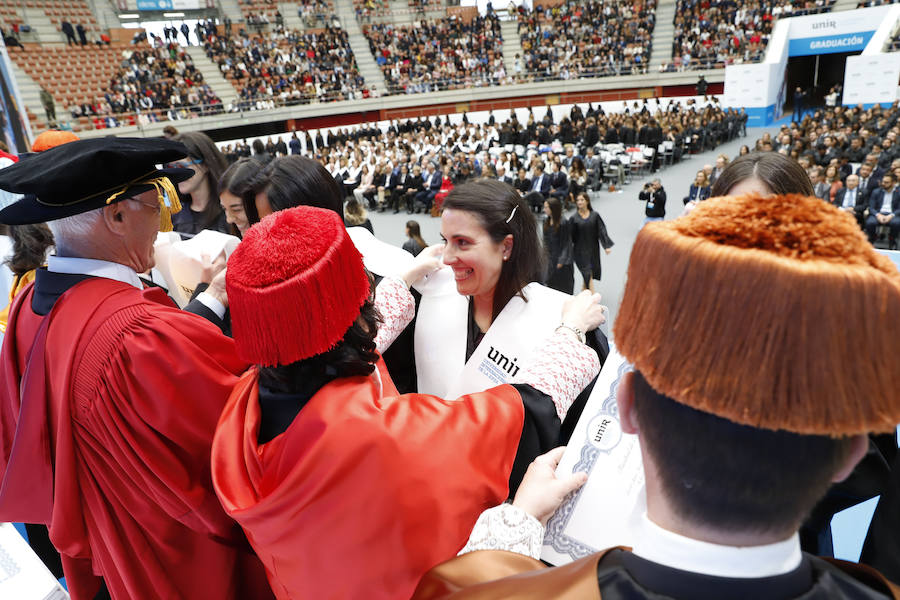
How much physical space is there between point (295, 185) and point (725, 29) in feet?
85.1

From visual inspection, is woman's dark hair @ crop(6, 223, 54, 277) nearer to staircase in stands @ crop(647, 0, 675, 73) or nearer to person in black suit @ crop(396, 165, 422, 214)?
person in black suit @ crop(396, 165, 422, 214)

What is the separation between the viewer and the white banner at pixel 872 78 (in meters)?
15.0

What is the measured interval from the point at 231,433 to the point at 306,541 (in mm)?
283

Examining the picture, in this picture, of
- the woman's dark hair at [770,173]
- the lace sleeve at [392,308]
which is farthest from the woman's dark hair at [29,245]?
the woman's dark hair at [770,173]

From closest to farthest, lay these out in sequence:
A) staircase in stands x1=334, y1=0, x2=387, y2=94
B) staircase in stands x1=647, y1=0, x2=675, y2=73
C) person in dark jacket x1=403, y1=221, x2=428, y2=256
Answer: person in dark jacket x1=403, y1=221, x2=428, y2=256, staircase in stands x1=647, y1=0, x2=675, y2=73, staircase in stands x1=334, y1=0, x2=387, y2=94

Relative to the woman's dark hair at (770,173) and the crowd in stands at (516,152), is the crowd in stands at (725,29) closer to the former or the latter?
the crowd in stands at (516,152)

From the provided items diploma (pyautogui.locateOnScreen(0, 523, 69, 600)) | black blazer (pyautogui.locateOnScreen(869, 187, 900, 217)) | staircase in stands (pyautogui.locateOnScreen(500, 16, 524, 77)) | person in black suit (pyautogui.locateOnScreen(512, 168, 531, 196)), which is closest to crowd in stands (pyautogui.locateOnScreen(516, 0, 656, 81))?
staircase in stands (pyautogui.locateOnScreen(500, 16, 524, 77))

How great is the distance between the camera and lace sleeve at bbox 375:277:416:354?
187 centimetres

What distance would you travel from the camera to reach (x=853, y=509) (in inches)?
102

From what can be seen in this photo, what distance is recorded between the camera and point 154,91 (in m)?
22.8

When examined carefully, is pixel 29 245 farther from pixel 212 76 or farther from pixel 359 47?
pixel 359 47

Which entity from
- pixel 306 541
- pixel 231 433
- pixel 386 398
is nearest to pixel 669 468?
pixel 386 398

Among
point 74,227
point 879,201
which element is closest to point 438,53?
point 879,201

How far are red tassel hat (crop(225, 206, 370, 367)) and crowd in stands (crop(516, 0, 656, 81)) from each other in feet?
82.1
